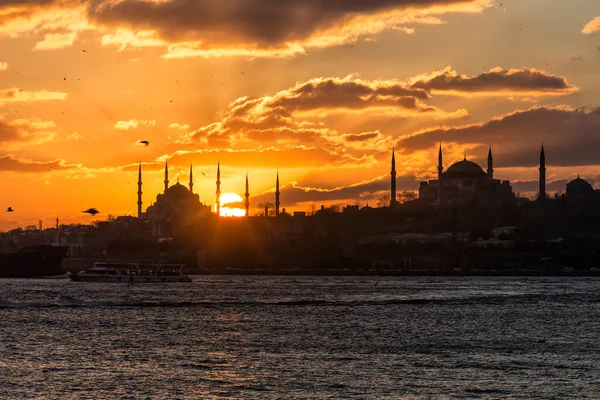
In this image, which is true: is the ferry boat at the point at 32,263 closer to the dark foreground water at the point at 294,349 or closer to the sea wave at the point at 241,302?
the dark foreground water at the point at 294,349

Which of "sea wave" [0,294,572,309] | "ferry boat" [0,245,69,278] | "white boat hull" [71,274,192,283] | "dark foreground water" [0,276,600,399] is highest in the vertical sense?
"ferry boat" [0,245,69,278]

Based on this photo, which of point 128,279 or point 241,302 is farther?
point 128,279

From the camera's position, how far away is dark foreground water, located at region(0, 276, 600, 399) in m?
36.2

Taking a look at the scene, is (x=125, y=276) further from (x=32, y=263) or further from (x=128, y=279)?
(x=32, y=263)

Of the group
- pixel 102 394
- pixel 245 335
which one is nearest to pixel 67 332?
pixel 245 335

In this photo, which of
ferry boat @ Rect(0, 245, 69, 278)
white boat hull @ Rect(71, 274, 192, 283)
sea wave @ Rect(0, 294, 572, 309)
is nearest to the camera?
sea wave @ Rect(0, 294, 572, 309)

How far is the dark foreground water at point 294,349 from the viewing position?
119ft

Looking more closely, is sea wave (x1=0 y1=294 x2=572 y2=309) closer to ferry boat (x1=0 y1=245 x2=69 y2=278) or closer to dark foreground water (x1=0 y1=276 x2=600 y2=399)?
dark foreground water (x1=0 y1=276 x2=600 y2=399)

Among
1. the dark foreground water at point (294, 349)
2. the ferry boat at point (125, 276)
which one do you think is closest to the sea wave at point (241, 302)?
Result: the dark foreground water at point (294, 349)

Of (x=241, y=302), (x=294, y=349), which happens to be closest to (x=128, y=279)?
(x=241, y=302)

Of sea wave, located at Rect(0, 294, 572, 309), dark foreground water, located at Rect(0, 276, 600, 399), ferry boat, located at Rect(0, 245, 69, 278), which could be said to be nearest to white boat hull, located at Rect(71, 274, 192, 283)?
ferry boat, located at Rect(0, 245, 69, 278)

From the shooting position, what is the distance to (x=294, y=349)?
154ft

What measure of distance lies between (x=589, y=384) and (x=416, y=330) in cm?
2016

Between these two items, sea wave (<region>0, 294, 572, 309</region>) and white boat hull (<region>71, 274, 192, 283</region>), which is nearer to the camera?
sea wave (<region>0, 294, 572, 309</region>)
